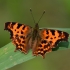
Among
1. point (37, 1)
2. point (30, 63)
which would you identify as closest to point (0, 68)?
point (30, 63)

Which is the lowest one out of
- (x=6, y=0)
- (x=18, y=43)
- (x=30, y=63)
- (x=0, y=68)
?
(x=30, y=63)

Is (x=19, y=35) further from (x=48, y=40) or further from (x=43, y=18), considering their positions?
→ (x=43, y=18)

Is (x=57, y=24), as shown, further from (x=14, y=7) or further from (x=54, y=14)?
(x=14, y=7)

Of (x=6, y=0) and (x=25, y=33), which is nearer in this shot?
(x=25, y=33)

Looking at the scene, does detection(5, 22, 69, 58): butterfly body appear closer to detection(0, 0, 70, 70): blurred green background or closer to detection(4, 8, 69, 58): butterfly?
detection(4, 8, 69, 58): butterfly

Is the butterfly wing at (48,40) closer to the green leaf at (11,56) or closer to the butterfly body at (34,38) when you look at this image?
the butterfly body at (34,38)

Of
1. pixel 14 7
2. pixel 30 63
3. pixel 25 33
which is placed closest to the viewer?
pixel 25 33

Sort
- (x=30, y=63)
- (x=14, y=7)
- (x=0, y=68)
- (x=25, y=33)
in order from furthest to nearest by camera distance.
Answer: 1. (x=14, y=7)
2. (x=30, y=63)
3. (x=25, y=33)
4. (x=0, y=68)
